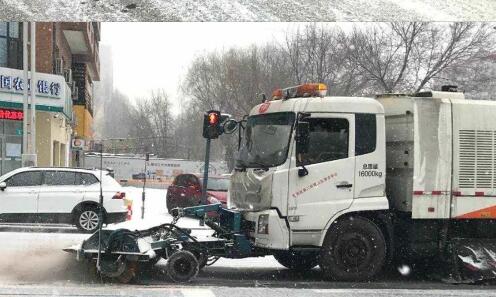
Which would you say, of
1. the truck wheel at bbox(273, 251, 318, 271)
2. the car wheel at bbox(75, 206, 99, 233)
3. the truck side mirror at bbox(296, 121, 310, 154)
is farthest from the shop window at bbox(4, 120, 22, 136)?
the truck wheel at bbox(273, 251, 318, 271)

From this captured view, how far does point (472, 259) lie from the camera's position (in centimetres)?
501

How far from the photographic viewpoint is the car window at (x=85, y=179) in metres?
4.89

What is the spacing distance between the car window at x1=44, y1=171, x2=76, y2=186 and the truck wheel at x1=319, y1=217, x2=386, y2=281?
237 cm

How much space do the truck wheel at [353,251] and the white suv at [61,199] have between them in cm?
177

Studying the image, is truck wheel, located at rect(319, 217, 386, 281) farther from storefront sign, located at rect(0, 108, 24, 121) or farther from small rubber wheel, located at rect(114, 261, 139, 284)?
storefront sign, located at rect(0, 108, 24, 121)

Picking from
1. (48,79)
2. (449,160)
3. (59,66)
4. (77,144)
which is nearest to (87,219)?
(77,144)

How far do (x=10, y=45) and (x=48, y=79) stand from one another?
56cm

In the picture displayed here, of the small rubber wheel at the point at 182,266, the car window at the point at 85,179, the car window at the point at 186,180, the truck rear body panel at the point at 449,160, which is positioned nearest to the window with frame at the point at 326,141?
the truck rear body panel at the point at 449,160

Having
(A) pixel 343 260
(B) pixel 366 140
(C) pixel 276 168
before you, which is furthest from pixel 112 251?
(B) pixel 366 140

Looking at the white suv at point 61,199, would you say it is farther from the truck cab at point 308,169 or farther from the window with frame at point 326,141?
the window with frame at point 326,141

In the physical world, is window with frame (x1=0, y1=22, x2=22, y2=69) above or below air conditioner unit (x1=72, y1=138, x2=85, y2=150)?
above

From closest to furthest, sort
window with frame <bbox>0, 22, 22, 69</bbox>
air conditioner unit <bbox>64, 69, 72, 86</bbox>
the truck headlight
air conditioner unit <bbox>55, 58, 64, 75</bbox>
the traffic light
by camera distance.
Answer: window with frame <bbox>0, 22, 22, 69</bbox> → air conditioner unit <bbox>55, 58, 64, 75</bbox> → air conditioner unit <bbox>64, 69, 72, 86</bbox> → the traffic light → the truck headlight

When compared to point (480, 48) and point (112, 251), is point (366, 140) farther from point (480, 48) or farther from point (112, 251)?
point (480, 48)

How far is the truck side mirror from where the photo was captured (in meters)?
4.82
